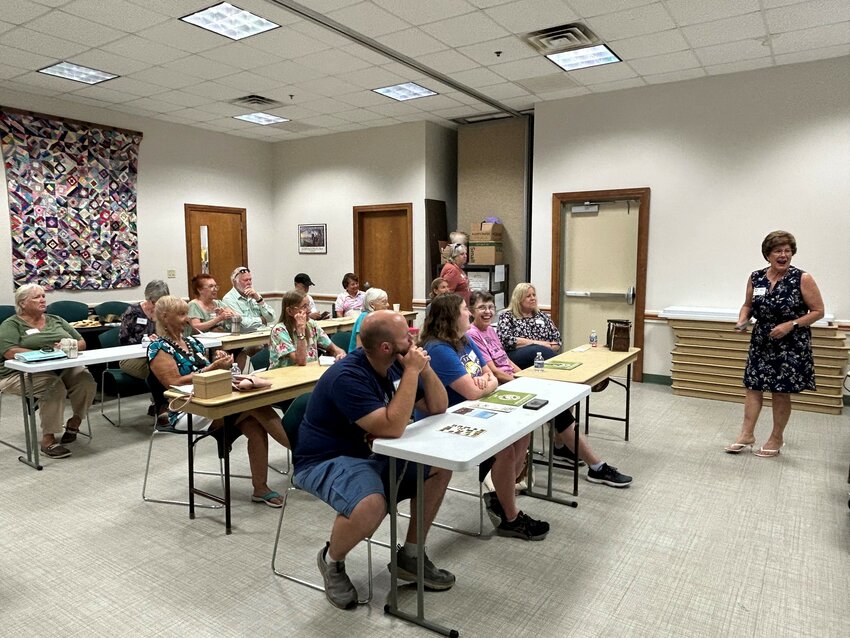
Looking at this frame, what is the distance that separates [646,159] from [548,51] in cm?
186

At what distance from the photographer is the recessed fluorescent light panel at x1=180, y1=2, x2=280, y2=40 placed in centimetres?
449

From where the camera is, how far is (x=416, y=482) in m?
2.42

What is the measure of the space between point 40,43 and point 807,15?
242 inches

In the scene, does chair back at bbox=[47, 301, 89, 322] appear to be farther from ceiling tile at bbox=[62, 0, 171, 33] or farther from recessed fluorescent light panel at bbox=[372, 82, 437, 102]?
recessed fluorescent light panel at bbox=[372, 82, 437, 102]

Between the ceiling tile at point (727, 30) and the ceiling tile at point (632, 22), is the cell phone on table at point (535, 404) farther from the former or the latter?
the ceiling tile at point (727, 30)

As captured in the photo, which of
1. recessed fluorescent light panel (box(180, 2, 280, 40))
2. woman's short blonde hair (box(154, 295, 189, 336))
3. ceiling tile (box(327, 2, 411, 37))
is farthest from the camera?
recessed fluorescent light panel (box(180, 2, 280, 40))

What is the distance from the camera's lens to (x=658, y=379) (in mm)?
6578

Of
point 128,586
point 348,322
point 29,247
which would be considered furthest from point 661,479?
point 29,247

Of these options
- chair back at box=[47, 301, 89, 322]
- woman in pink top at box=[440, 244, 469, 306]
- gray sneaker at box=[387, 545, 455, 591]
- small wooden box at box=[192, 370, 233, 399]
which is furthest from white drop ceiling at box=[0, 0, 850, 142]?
gray sneaker at box=[387, 545, 455, 591]

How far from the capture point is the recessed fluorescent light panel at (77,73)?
573 centimetres

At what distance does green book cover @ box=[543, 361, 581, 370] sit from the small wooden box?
1.94 metres

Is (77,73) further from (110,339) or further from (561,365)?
(561,365)

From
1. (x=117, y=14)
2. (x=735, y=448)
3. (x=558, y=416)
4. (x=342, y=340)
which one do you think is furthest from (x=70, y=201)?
(x=735, y=448)

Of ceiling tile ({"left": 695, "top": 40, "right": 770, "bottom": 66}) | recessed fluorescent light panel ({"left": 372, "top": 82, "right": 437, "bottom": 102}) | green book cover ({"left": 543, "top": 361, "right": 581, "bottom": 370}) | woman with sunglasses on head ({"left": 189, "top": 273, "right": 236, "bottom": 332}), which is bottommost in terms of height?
green book cover ({"left": 543, "top": 361, "right": 581, "bottom": 370})
